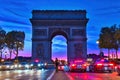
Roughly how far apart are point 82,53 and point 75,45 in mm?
2842

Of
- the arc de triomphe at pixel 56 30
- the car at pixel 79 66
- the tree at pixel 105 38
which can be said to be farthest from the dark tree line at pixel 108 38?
the car at pixel 79 66

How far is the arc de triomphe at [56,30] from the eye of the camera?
9981 cm

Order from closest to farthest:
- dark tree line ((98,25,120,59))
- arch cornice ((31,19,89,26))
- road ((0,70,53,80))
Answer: road ((0,70,53,80)) → dark tree line ((98,25,120,59)) → arch cornice ((31,19,89,26))

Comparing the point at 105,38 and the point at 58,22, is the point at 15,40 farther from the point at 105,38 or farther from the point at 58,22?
the point at 105,38

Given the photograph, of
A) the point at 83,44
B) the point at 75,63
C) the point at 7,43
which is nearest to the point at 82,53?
the point at 83,44

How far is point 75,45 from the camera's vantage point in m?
101

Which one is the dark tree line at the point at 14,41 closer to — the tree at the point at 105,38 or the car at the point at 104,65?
the tree at the point at 105,38

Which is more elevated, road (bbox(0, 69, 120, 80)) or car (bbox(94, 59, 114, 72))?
car (bbox(94, 59, 114, 72))

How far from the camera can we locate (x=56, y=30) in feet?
333

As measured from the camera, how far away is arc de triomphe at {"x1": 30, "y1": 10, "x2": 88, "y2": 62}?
9981 centimetres

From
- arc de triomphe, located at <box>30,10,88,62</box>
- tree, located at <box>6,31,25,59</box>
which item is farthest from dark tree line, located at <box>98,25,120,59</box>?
tree, located at <box>6,31,25,59</box>

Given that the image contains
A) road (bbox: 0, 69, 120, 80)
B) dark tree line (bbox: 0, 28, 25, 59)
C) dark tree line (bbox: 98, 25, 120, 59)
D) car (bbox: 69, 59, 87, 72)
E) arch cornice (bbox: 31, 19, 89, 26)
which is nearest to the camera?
road (bbox: 0, 69, 120, 80)

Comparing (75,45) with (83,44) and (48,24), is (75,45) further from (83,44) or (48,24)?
(48,24)

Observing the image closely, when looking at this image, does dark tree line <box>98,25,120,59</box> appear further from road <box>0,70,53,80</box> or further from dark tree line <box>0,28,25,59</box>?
road <box>0,70,53,80</box>
